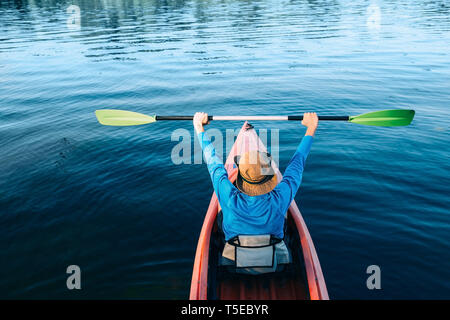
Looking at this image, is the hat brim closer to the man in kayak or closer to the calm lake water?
the man in kayak

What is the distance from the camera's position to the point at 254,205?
9.96 feet

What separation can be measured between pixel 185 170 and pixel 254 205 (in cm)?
478

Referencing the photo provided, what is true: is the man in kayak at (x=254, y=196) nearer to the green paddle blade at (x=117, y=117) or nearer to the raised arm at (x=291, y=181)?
the raised arm at (x=291, y=181)

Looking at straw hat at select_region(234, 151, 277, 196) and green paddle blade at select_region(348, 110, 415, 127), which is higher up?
straw hat at select_region(234, 151, 277, 196)

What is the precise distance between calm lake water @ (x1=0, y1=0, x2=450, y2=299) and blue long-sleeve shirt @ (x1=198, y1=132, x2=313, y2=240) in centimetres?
194

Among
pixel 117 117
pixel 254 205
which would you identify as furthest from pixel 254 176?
pixel 117 117

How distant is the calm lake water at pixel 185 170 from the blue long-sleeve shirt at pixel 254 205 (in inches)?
76.2

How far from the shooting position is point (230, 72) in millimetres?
16109

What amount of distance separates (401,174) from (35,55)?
2333 cm

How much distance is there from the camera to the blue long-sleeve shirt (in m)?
3.05

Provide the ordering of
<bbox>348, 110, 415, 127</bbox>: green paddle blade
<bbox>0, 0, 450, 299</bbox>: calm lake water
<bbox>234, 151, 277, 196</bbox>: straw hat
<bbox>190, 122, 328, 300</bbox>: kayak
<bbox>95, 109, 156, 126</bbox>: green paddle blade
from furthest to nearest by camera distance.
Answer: <bbox>95, 109, 156, 126</bbox>: green paddle blade, <bbox>348, 110, 415, 127</bbox>: green paddle blade, <bbox>0, 0, 450, 299</bbox>: calm lake water, <bbox>190, 122, 328, 300</bbox>: kayak, <bbox>234, 151, 277, 196</bbox>: straw hat

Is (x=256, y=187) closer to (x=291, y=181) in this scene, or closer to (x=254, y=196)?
(x=254, y=196)

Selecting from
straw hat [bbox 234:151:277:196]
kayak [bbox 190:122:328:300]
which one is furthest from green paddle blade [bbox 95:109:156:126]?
straw hat [bbox 234:151:277:196]

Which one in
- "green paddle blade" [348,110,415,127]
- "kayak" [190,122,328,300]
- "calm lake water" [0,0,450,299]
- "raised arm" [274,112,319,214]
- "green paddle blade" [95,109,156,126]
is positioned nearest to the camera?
"raised arm" [274,112,319,214]
